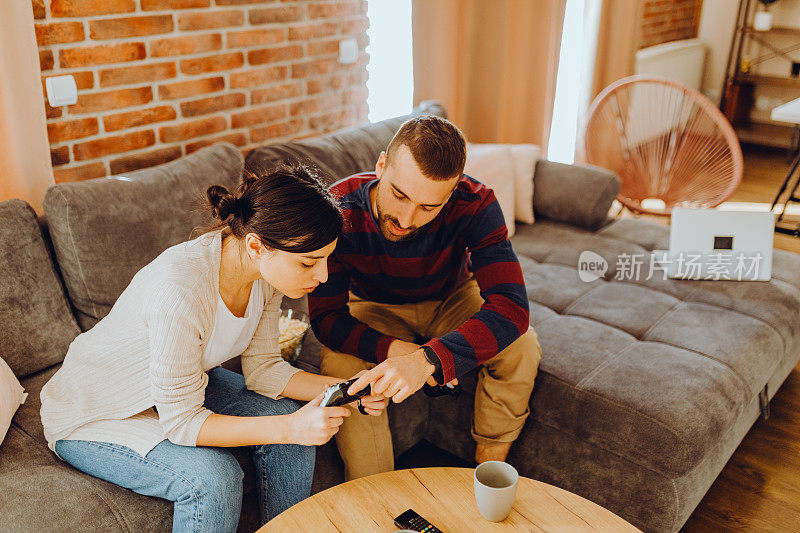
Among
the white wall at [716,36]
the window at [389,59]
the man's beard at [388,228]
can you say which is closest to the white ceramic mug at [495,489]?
the man's beard at [388,228]

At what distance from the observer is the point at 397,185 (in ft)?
4.81

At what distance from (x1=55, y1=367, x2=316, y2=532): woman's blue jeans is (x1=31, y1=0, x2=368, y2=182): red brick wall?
39.5 inches

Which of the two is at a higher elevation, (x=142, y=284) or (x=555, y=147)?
(x=142, y=284)

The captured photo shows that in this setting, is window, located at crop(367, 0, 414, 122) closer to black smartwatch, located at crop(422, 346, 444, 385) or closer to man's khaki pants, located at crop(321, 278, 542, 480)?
man's khaki pants, located at crop(321, 278, 542, 480)

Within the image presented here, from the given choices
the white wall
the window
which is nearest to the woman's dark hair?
the window

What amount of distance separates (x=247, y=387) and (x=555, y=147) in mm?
3164

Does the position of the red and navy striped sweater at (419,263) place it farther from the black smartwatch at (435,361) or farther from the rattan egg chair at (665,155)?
the rattan egg chair at (665,155)

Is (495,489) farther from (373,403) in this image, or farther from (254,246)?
(254,246)

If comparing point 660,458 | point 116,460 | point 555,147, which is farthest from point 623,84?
point 116,460

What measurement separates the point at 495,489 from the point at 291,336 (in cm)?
76

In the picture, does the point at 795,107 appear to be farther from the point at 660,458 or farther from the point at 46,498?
the point at 46,498

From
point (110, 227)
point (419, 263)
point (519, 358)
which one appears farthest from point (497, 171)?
point (110, 227)

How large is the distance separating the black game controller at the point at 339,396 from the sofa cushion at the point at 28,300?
2.59ft

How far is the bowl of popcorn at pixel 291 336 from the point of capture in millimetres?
1677
